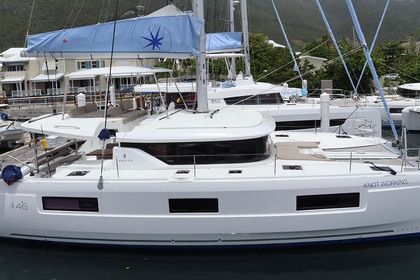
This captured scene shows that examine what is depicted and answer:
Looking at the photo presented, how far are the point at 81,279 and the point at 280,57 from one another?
102 ft

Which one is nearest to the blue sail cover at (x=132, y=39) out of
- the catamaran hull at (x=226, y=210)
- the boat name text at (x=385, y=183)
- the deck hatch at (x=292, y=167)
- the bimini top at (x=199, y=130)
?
the bimini top at (x=199, y=130)

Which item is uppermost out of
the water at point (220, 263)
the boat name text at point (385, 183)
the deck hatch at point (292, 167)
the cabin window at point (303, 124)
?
the deck hatch at point (292, 167)

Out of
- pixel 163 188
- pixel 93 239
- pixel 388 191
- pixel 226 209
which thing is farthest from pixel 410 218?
pixel 93 239

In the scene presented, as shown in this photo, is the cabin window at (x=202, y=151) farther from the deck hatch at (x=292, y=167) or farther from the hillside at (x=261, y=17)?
the hillside at (x=261, y=17)

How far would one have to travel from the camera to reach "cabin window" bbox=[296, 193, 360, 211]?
22.6 feet

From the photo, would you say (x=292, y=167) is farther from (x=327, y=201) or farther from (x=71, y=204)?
(x=71, y=204)

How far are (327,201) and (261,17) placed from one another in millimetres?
99427

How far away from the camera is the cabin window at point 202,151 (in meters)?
7.61

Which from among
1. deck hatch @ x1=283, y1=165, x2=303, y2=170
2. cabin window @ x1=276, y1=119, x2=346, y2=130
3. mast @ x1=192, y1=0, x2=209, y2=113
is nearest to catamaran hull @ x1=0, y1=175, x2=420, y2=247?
deck hatch @ x1=283, y1=165, x2=303, y2=170

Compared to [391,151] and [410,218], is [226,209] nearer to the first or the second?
[410,218]

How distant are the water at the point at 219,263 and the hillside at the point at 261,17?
23.1 feet

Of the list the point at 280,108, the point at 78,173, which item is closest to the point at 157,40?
the point at 78,173

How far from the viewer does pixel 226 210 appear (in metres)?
6.87

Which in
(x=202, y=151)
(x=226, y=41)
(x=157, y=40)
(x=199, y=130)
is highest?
(x=226, y=41)
